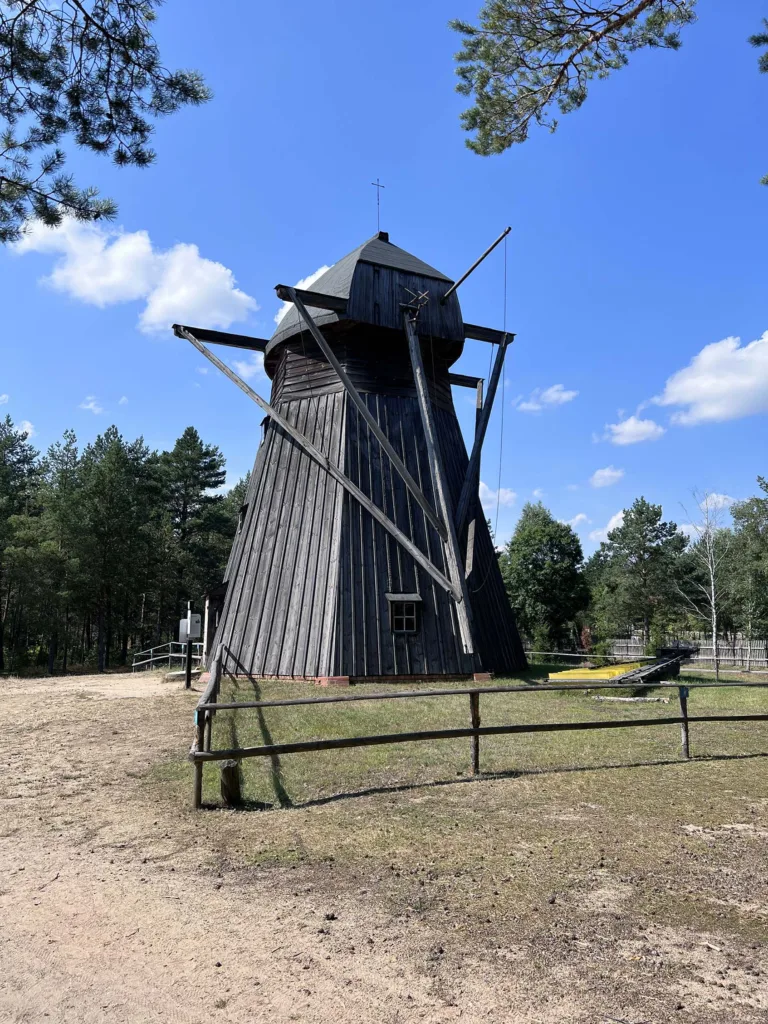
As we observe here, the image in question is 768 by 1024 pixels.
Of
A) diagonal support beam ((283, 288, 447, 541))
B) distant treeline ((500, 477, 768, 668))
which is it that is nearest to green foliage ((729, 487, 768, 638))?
distant treeline ((500, 477, 768, 668))

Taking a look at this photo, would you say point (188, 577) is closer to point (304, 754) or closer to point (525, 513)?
point (525, 513)

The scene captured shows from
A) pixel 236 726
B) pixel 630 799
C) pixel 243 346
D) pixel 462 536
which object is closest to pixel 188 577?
pixel 243 346

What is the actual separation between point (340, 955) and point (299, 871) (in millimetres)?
1208

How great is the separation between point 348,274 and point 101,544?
2599 cm

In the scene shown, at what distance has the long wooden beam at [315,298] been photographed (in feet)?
45.8

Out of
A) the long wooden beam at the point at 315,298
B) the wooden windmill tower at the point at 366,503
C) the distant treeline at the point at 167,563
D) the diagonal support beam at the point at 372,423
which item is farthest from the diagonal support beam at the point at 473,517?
the distant treeline at the point at 167,563

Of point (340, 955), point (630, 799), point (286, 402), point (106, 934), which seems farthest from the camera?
point (286, 402)

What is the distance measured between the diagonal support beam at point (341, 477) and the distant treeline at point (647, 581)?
20.4 m

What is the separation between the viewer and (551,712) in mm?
11367

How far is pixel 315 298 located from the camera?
1478cm

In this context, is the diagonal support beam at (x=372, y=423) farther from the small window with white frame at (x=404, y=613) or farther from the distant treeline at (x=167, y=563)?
the distant treeline at (x=167, y=563)

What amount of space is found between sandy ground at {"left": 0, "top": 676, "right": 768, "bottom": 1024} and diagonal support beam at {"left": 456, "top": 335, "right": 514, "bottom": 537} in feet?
34.4

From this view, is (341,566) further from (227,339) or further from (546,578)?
(546,578)

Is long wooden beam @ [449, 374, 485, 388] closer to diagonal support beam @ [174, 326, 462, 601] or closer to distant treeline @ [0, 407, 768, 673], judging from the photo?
diagonal support beam @ [174, 326, 462, 601]
